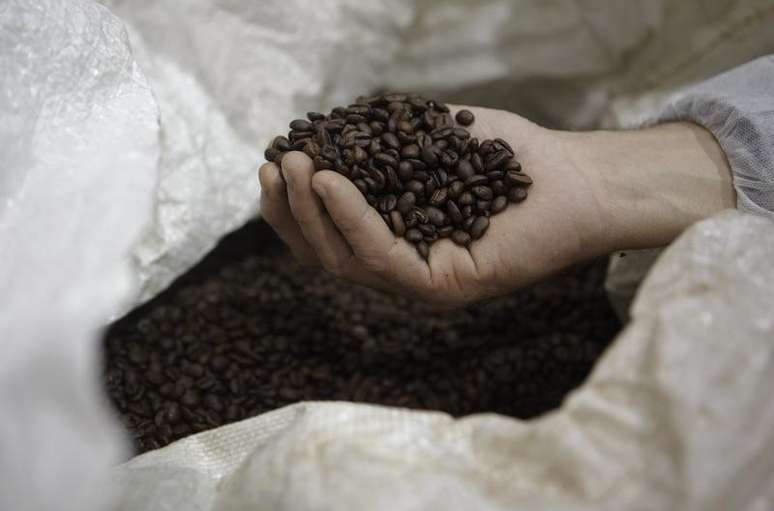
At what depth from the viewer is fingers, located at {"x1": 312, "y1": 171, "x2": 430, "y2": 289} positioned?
1290mm

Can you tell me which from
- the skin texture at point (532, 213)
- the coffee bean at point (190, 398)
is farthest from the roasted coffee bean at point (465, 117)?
the coffee bean at point (190, 398)

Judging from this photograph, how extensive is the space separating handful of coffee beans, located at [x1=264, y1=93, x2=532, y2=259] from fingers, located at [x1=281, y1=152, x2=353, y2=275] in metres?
0.06

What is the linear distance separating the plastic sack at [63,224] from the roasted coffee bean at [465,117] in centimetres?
64

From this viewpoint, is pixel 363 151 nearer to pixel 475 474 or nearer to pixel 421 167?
pixel 421 167

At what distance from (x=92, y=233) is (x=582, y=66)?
63.9 inches

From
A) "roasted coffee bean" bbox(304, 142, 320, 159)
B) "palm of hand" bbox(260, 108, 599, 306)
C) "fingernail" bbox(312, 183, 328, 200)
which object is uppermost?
"roasted coffee bean" bbox(304, 142, 320, 159)

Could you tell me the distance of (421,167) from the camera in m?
1.43

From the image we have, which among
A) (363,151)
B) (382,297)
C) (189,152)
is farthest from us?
(382,297)

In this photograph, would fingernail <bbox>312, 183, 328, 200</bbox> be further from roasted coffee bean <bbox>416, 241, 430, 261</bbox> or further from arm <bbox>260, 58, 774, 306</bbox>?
roasted coffee bean <bbox>416, 241, 430, 261</bbox>

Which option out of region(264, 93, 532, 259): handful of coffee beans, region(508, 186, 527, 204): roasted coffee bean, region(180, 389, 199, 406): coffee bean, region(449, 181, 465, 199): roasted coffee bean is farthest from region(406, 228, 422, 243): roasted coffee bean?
region(180, 389, 199, 406): coffee bean

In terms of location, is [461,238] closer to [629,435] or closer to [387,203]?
[387,203]

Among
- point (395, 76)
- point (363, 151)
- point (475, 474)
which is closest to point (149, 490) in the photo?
point (475, 474)

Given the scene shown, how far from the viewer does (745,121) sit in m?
1.43

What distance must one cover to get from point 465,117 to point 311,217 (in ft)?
1.36
